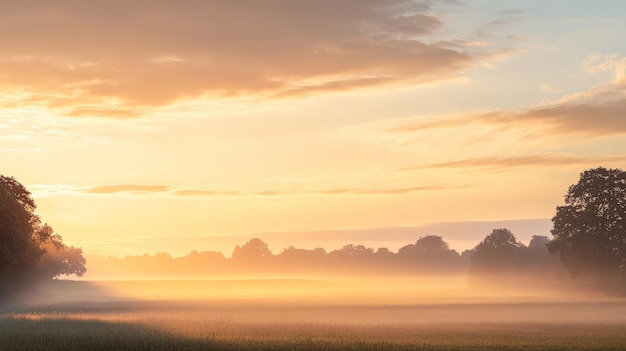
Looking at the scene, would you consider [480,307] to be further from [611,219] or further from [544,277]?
[544,277]

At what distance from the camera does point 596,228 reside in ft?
318

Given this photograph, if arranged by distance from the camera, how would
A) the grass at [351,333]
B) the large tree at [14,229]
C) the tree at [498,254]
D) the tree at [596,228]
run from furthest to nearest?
the tree at [498,254] < the tree at [596,228] < the large tree at [14,229] < the grass at [351,333]

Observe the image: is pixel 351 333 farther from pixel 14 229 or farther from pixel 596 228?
pixel 596 228

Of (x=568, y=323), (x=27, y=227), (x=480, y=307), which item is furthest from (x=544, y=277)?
(x=27, y=227)

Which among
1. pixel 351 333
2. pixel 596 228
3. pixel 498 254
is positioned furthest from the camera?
pixel 498 254

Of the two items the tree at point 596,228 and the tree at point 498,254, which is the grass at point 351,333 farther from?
the tree at point 498,254

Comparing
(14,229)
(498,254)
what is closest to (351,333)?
(14,229)

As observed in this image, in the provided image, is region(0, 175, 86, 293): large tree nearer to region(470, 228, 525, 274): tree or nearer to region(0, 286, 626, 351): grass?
region(0, 286, 626, 351): grass

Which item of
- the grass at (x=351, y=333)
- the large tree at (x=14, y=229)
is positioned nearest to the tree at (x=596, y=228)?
the grass at (x=351, y=333)

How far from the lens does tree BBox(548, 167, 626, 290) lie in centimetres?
9625

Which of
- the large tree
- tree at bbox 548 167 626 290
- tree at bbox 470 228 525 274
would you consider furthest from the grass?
tree at bbox 470 228 525 274

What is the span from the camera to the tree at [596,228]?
9625cm

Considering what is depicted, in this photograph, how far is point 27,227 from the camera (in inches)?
3039

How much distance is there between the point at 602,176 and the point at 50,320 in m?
63.7
